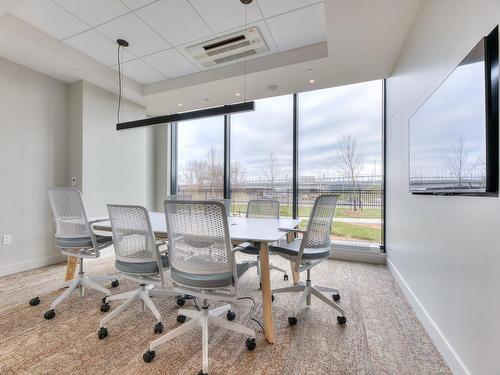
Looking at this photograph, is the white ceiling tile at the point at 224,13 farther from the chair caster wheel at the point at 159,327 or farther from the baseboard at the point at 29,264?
the baseboard at the point at 29,264

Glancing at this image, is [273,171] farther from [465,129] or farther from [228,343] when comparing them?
[465,129]

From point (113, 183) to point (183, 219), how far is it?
3078mm

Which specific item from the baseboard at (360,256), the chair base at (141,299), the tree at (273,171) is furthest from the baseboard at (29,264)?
the baseboard at (360,256)

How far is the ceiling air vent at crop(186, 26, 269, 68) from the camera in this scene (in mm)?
2838

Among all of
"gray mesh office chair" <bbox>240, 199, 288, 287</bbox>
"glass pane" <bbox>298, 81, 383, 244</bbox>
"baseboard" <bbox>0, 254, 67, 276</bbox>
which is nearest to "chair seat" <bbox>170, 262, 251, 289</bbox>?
"gray mesh office chair" <bbox>240, 199, 288, 287</bbox>

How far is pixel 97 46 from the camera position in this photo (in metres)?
3.03

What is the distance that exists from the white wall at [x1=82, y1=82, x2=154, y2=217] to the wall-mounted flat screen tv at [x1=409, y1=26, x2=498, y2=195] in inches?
165

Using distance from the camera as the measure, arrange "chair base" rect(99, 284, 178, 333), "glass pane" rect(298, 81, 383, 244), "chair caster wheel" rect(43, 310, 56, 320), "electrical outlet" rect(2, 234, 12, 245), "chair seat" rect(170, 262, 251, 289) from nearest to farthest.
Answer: "chair seat" rect(170, 262, 251, 289)
"chair base" rect(99, 284, 178, 333)
"chair caster wheel" rect(43, 310, 56, 320)
"electrical outlet" rect(2, 234, 12, 245)
"glass pane" rect(298, 81, 383, 244)

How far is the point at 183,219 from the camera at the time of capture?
1.58 metres

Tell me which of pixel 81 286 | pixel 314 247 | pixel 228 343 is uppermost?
pixel 314 247

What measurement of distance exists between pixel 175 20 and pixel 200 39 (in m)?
0.38

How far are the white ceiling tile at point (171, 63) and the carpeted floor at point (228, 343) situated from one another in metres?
2.99

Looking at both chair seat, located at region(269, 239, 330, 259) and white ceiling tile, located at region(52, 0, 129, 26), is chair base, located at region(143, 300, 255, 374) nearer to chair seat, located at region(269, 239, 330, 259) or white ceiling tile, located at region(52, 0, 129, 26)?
chair seat, located at region(269, 239, 330, 259)

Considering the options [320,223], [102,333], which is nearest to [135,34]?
[320,223]
